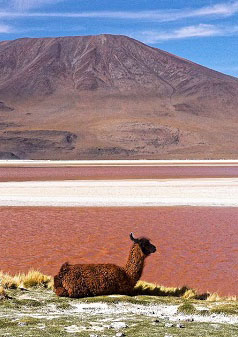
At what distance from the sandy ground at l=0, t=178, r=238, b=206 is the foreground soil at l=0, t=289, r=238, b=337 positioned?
1622 cm

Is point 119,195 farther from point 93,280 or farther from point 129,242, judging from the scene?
point 93,280

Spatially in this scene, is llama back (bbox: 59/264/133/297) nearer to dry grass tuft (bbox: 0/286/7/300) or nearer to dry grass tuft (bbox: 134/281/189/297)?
dry grass tuft (bbox: 134/281/189/297)

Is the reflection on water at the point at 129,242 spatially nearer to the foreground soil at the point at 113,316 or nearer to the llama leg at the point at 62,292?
the foreground soil at the point at 113,316

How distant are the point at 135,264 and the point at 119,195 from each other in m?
19.8

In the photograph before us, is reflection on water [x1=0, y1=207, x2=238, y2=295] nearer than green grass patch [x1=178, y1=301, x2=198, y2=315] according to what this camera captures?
No

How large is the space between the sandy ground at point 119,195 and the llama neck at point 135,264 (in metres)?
15.8

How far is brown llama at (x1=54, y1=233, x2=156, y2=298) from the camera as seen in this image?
318 inches

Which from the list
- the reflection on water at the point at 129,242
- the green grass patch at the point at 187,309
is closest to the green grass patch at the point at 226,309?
the green grass patch at the point at 187,309

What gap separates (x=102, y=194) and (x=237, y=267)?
1706 centimetres

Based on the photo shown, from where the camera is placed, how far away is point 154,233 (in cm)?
1623

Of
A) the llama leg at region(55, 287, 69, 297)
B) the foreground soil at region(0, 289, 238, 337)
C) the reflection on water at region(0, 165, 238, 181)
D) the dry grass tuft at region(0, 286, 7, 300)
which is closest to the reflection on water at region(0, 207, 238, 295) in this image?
the foreground soil at region(0, 289, 238, 337)

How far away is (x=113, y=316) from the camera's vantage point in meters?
7.05

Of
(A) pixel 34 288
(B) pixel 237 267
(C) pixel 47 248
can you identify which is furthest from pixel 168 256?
(A) pixel 34 288

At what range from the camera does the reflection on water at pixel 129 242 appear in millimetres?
11477
